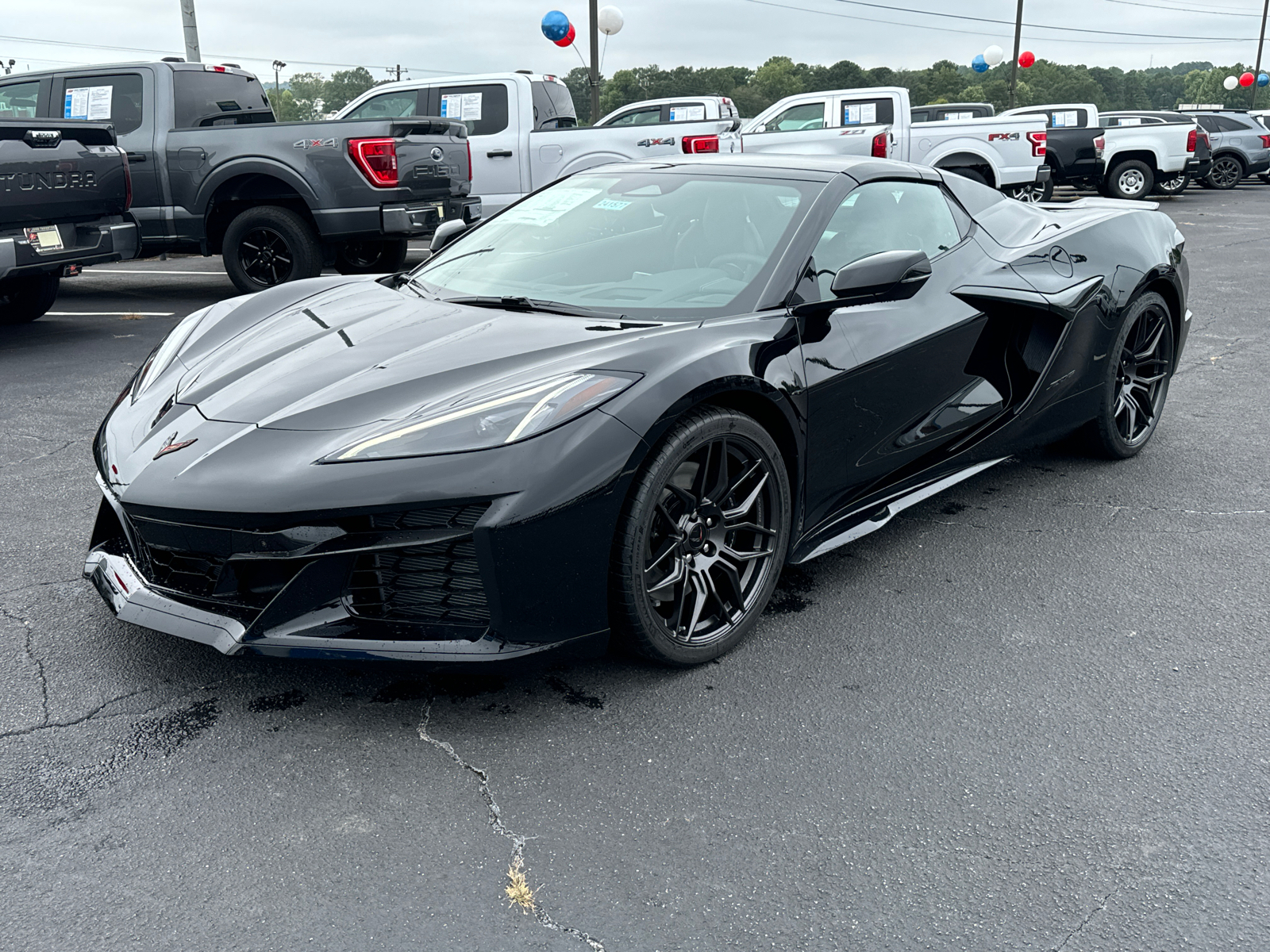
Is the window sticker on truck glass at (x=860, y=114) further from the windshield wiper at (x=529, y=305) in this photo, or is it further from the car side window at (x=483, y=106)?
the windshield wiper at (x=529, y=305)

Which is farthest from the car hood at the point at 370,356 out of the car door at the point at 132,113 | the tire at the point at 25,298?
the car door at the point at 132,113

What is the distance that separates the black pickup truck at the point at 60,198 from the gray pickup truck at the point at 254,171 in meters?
1.31

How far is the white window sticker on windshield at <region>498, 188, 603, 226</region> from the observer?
159 inches

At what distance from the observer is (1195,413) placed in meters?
5.59

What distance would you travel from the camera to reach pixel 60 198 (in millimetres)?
7035

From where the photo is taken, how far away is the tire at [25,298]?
8.20 meters

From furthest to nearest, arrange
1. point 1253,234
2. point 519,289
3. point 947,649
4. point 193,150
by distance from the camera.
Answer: point 1253,234
point 193,150
point 519,289
point 947,649

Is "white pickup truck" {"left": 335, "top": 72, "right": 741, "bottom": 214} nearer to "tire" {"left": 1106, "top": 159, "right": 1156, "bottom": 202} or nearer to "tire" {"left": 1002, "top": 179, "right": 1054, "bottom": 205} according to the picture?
"tire" {"left": 1002, "top": 179, "right": 1054, "bottom": 205}

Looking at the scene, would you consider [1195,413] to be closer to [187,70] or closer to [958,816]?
[958,816]

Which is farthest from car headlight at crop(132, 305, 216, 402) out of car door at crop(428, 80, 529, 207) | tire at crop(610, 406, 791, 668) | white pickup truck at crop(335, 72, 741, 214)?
car door at crop(428, 80, 529, 207)

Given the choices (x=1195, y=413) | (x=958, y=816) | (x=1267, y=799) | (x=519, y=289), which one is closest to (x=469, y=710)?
(x=958, y=816)

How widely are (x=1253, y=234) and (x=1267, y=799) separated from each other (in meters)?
14.3

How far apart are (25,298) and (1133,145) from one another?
731 inches

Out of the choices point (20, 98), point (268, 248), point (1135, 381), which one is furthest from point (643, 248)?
point (20, 98)
